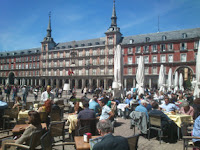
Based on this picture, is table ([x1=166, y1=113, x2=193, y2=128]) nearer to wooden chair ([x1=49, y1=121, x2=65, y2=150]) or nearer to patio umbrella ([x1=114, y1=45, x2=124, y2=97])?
wooden chair ([x1=49, y1=121, x2=65, y2=150])

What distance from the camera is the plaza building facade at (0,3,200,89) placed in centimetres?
3578

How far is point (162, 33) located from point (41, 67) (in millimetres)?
39383

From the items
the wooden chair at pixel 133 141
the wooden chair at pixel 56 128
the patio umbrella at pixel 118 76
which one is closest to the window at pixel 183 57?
the patio umbrella at pixel 118 76

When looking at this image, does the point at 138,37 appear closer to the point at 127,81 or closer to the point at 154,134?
the point at 127,81

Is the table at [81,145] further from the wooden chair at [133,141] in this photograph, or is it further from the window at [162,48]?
the window at [162,48]

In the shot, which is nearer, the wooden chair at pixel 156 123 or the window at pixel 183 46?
the wooden chair at pixel 156 123

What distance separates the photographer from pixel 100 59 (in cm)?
4456

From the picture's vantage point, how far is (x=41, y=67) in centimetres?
5347

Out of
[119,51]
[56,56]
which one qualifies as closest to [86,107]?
[119,51]

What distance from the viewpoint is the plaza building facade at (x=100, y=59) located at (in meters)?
35.8

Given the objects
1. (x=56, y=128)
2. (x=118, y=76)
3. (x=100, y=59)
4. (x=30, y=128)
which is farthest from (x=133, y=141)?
(x=100, y=59)

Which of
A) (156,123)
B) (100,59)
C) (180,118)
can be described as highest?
(100,59)

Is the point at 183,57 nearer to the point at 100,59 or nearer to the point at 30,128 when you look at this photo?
the point at 100,59

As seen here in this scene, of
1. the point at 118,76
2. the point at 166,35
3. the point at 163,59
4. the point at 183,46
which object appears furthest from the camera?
the point at 166,35
